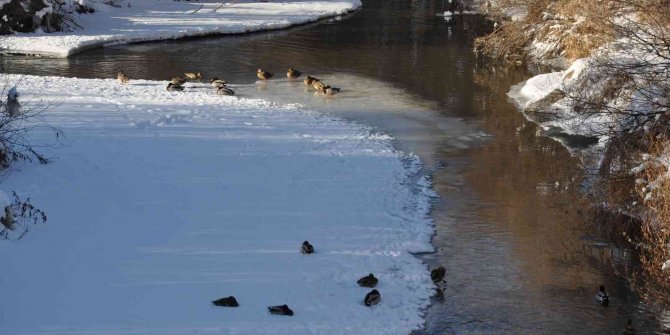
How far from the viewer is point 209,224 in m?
13.0

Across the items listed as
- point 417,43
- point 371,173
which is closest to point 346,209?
point 371,173

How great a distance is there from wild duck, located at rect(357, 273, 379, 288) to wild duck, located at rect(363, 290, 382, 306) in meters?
0.36

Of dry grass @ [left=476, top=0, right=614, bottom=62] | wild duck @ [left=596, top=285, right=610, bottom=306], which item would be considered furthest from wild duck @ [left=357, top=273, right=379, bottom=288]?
dry grass @ [left=476, top=0, right=614, bottom=62]

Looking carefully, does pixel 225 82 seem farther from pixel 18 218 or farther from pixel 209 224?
pixel 18 218

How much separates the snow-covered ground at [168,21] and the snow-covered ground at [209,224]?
30.0 ft

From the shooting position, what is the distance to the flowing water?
10.8m

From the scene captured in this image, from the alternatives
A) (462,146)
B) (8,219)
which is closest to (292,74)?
(462,146)

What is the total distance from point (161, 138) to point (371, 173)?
165 inches

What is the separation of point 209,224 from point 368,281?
3.02m

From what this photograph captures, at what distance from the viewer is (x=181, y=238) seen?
1235 cm

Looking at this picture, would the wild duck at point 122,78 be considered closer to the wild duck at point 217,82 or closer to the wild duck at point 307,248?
the wild duck at point 217,82

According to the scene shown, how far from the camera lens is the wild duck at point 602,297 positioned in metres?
10.8

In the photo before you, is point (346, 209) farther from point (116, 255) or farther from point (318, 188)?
point (116, 255)

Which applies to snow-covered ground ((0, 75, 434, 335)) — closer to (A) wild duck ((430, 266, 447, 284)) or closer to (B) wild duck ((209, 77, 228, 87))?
(A) wild duck ((430, 266, 447, 284))
